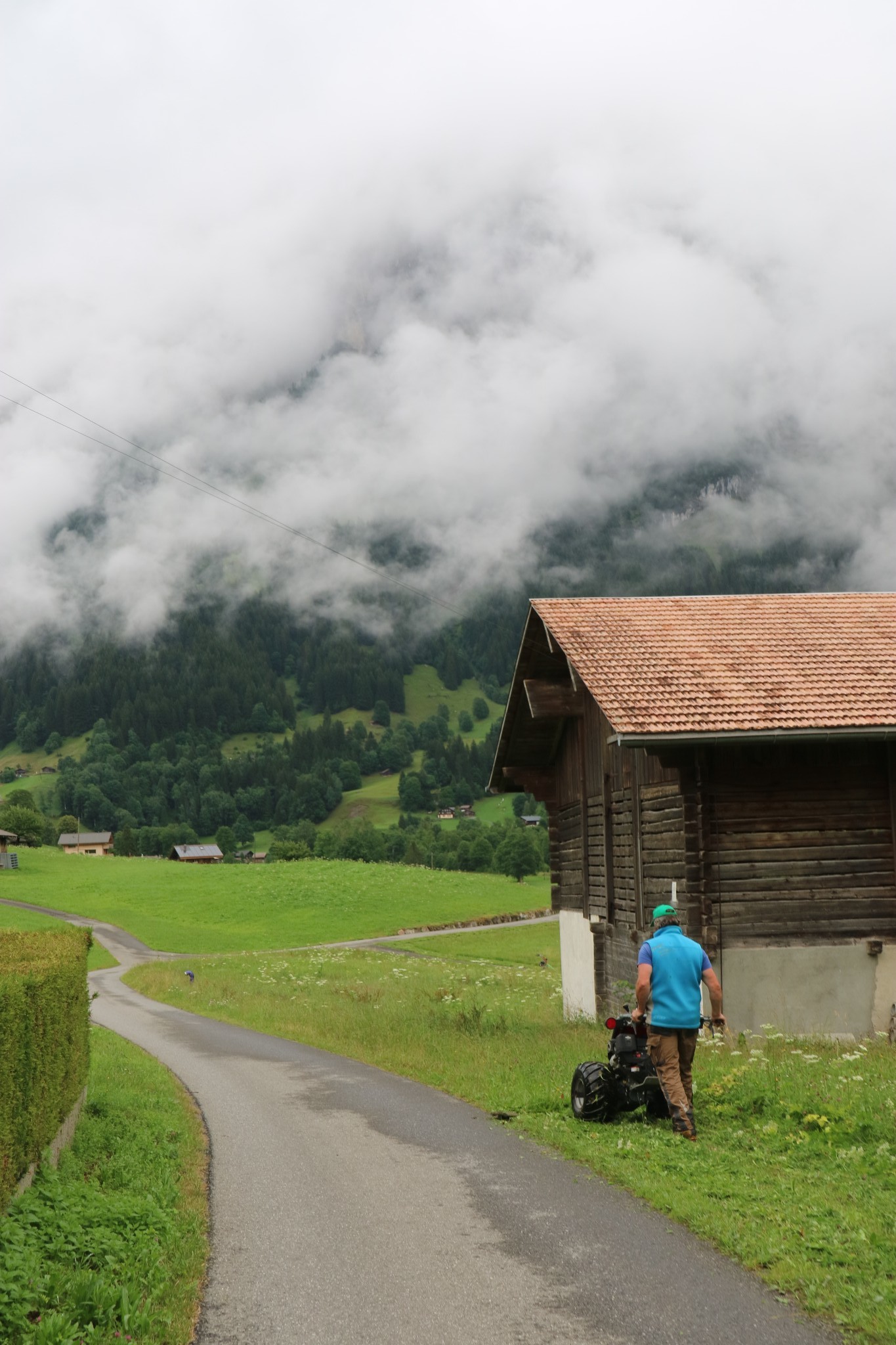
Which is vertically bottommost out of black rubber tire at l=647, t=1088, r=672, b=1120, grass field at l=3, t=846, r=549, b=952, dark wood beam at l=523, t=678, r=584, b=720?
grass field at l=3, t=846, r=549, b=952

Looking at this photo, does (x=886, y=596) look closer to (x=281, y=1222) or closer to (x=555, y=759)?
(x=555, y=759)

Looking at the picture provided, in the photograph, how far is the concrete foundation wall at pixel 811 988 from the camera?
59.4 feet

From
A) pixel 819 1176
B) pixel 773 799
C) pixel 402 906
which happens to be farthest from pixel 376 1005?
pixel 402 906

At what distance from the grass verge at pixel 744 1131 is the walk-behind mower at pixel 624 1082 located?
0.23 metres

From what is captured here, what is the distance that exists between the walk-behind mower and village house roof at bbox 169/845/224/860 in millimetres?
158101

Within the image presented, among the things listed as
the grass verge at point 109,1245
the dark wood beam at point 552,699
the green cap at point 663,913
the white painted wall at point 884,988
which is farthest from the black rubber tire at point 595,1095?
the dark wood beam at point 552,699

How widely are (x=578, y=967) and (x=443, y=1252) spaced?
742 inches

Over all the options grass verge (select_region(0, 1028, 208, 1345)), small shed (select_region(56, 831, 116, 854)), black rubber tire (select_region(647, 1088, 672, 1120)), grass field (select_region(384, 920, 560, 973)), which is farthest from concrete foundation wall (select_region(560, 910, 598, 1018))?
small shed (select_region(56, 831, 116, 854))

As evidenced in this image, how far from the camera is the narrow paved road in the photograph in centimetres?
607

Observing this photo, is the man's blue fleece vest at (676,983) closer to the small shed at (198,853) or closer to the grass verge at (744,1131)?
the grass verge at (744,1131)

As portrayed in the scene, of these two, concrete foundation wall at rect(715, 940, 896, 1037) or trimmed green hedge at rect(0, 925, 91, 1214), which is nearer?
trimmed green hedge at rect(0, 925, 91, 1214)

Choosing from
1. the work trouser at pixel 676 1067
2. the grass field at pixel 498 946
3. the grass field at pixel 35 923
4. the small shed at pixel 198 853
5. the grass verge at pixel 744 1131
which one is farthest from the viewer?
the small shed at pixel 198 853

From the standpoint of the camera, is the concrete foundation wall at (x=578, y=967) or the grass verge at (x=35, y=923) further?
the grass verge at (x=35, y=923)

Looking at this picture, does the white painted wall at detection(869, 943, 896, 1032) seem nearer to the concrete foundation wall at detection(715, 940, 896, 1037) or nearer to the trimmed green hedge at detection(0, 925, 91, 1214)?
the concrete foundation wall at detection(715, 940, 896, 1037)
